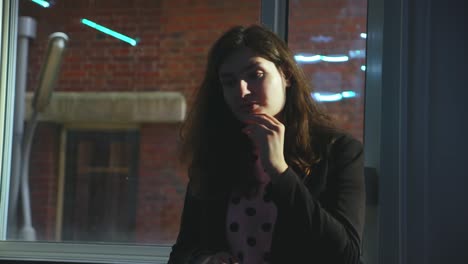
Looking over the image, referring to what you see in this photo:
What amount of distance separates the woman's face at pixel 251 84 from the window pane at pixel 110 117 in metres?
1.17

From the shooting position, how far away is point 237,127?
121 centimetres

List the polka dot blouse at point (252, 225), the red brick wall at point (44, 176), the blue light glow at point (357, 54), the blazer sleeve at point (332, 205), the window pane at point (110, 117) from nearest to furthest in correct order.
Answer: the blazer sleeve at point (332, 205) → the polka dot blouse at point (252, 225) → the blue light glow at point (357, 54) → the window pane at point (110, 117) → the red brick wall at point (44, 176)

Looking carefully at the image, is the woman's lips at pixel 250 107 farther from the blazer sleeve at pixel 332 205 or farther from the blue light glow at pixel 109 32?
the blue light glow at pixel 109 32

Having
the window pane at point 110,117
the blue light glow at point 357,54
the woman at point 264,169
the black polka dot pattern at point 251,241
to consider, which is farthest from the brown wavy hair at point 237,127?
the window pane at point 110,117

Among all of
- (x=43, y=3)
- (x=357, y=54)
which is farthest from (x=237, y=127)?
(x=43, y=3)

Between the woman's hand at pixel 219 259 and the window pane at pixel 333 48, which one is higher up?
the window pane at pixel 333 48

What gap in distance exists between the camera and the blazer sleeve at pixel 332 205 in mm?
938

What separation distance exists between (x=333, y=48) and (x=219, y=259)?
107 centimetres

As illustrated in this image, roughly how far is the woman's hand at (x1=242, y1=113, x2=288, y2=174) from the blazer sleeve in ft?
0.06

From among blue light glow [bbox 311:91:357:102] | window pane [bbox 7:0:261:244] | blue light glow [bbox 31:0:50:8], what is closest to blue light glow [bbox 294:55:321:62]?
blue light glow [bbox 311:91:357:102]

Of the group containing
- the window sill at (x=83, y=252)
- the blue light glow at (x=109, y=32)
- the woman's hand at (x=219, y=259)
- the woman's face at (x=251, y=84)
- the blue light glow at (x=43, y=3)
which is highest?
the blue light glow at (x=43, y=3)

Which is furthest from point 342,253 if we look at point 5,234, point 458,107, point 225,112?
point 5,234

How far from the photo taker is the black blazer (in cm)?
94

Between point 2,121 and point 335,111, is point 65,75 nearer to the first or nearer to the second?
point 2,121
